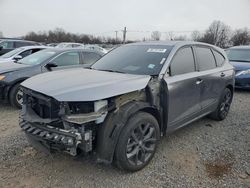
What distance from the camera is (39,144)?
300 cm

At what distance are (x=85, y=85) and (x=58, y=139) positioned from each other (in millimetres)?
676

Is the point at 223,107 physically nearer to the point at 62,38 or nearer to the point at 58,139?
the point at 58,139

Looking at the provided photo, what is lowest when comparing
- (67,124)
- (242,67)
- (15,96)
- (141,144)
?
(141,144)

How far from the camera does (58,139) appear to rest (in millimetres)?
2650

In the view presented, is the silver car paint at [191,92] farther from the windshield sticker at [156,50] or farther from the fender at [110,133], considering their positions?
the fender at [110,133]

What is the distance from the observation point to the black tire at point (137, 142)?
291 centimetres

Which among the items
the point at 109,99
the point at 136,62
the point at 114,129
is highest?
the point at 136,62

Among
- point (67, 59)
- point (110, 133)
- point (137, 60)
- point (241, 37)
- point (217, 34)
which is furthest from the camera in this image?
point (217, 34)

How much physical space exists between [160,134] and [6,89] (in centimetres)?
396

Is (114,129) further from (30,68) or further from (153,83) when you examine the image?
(30,68)

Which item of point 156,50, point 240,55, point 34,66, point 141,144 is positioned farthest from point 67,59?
point 240,55

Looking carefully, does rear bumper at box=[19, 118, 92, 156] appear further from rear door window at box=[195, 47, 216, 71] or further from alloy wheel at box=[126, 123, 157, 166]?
rear door window at box=[195, 47, 216, 71]

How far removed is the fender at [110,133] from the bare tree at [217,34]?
6309cm

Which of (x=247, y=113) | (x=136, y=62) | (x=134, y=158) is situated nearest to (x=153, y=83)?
(x=136, y=62)
